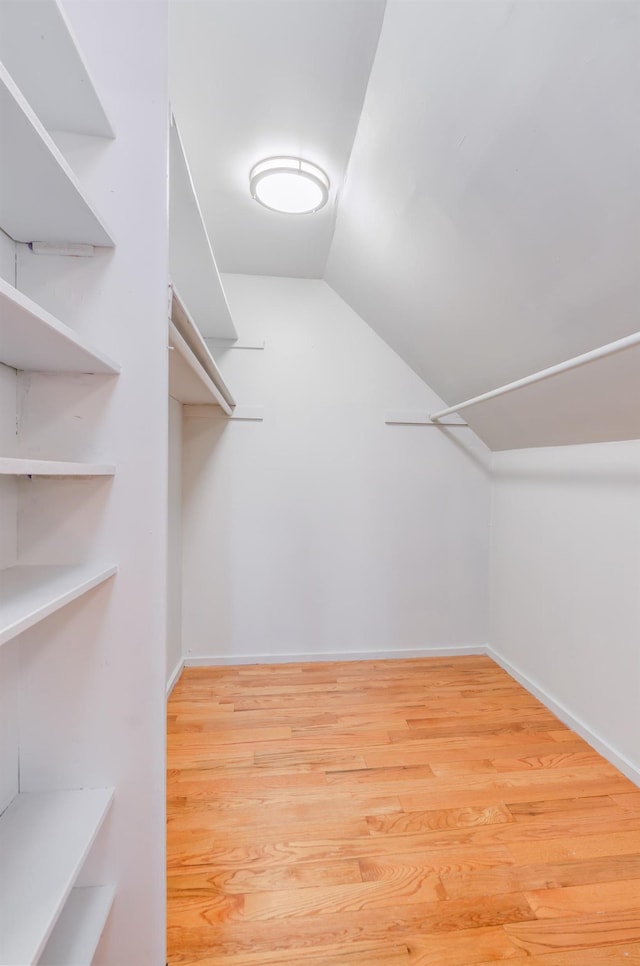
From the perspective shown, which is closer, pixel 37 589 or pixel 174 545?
pixel 37 589

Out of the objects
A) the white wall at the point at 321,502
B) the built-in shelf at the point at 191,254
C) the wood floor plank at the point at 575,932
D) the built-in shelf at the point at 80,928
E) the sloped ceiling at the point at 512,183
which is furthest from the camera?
the white wall at the point at 321,502

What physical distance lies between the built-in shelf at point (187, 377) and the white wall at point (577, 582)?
1.74 m

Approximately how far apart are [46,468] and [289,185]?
152 centimetres

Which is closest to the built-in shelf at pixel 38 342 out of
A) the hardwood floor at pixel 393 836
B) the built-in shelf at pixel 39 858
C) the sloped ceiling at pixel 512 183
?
the built-in shelf at pixel 39 858

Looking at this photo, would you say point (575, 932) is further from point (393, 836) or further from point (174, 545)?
point (174, 545)

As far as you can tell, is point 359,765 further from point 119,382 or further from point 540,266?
point 540,266

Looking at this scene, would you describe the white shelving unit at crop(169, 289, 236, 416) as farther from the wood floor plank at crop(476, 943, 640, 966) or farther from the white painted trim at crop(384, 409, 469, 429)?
the wood floor plank at crop(476, 943, 640, 966)

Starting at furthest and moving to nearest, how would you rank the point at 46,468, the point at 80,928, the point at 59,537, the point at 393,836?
the point at 393,836 → the point at 59,537 → the point at 80,928 → the point at 46,468

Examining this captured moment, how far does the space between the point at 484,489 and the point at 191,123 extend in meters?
2.31

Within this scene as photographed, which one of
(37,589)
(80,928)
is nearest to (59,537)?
(37,589)

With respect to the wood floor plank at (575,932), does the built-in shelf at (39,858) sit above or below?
above

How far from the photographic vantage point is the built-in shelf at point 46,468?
0.52 m

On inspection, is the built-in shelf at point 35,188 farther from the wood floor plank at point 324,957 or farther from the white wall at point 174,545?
the wood floor plank at point 324,957

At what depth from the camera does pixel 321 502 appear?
95.2 inches
